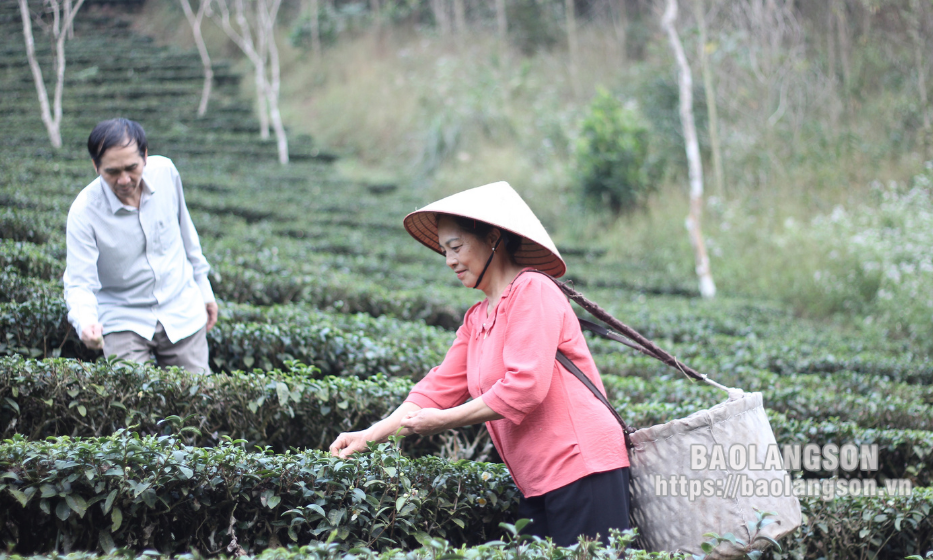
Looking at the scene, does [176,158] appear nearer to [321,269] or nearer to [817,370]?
[321,269]

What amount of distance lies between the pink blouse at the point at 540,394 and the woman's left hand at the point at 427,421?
0.57ft

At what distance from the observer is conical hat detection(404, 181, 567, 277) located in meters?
2.23

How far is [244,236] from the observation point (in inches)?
371

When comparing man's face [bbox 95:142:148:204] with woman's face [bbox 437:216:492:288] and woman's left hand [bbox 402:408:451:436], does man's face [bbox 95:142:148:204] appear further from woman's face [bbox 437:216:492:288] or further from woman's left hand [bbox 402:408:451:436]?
woman's left hand [bbox 402:408:451:436]

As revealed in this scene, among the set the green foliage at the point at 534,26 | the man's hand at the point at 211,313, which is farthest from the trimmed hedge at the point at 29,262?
the green foliage at the point at 534,26

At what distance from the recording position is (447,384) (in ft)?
8.04

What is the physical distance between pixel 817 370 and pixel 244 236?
735 cm

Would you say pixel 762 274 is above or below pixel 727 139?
below

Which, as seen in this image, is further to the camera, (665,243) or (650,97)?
(650,97)

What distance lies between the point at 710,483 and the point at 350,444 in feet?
4.00

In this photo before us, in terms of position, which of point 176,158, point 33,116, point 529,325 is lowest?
point 529,325

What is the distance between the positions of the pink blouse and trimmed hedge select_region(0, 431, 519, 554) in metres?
0.36

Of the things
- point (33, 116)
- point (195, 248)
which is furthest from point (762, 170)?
point (33, 116)

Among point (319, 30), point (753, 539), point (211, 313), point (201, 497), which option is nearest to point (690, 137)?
point (211, 313)
